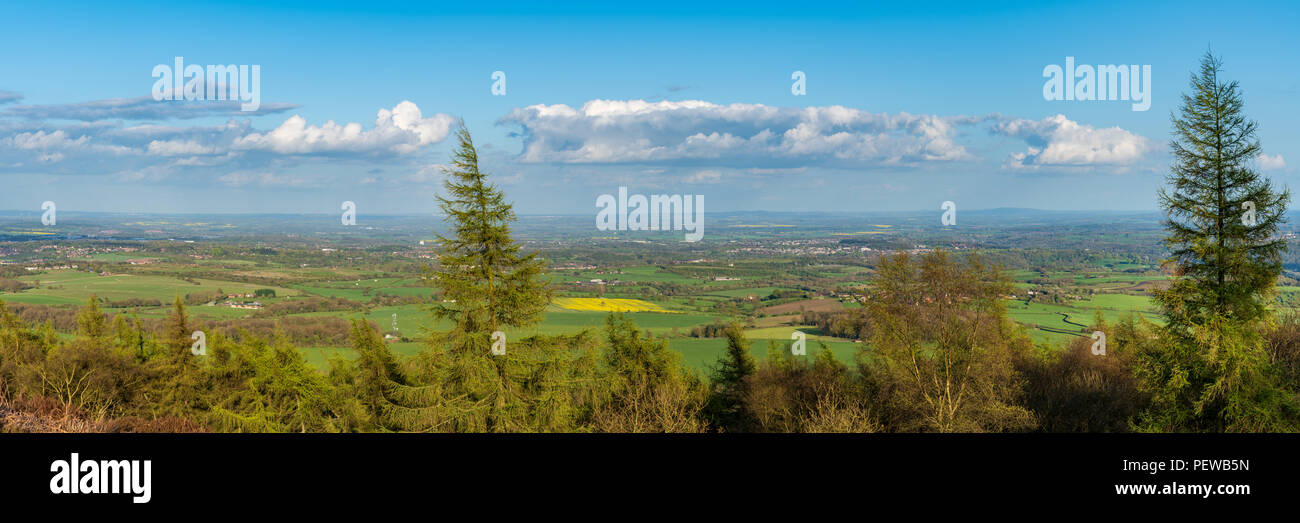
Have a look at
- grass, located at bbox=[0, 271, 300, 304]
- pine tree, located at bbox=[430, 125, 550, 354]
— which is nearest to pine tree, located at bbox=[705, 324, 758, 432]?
pine tree, located at bbox=[430, 125, 550, 354]

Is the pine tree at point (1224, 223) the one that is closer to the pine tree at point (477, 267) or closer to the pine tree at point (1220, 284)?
the pine tree at point (1220, 284)

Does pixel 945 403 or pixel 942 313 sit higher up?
pixel 942 313

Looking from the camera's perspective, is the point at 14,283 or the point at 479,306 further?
the point at 14,283

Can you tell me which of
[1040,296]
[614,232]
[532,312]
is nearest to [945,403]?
[532,312]

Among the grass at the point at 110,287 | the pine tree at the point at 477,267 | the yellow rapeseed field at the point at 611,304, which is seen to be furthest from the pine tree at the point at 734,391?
the grass at the point at 110,287

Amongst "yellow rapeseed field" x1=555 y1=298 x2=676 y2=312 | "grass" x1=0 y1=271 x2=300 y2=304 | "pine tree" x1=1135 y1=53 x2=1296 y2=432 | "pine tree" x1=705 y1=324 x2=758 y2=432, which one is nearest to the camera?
"pine tree" x1=1135 y1=53 x2=1296 y2=432

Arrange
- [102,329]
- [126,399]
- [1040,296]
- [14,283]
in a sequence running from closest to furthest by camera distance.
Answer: [126,399] → [102,329] → [1040,296] → [14,283]

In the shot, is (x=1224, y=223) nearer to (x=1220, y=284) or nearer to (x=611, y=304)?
(x=1220, y=284)

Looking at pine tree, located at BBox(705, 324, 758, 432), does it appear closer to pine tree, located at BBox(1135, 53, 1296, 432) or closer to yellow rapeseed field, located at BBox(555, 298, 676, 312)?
pine tree, located at BBox(1135, 53, 1296, 432)

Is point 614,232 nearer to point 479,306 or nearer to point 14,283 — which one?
point 14,283
